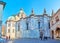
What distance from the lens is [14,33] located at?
178 feet

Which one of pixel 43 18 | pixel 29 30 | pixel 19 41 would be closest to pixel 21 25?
pixel 29 30

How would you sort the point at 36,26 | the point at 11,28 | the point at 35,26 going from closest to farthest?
the point at 35,26
the point at 36,26
the point at 11,28

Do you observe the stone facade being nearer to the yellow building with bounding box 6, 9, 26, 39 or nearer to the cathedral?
the cathedral

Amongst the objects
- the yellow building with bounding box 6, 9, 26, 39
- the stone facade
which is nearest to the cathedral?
the stone facade

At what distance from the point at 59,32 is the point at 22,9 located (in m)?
36.5

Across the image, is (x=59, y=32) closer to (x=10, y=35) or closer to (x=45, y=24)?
(x=45, y=24)

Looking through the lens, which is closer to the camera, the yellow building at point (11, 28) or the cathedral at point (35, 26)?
the cathedral at point (35, 26)

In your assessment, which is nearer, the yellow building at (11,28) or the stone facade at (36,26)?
the stone facade at (36,26)

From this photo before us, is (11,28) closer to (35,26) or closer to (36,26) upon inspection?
(35,26)

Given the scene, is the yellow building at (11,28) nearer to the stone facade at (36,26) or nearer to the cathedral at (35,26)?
the cathedral at (35,26)

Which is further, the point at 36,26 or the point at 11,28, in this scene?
the point at 11,28

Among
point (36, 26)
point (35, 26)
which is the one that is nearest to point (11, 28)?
point (35, 26)

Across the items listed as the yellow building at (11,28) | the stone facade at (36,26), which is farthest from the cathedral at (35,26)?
the yellow building at (11,28)

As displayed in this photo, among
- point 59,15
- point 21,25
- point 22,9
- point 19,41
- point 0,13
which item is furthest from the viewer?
point 22,9
